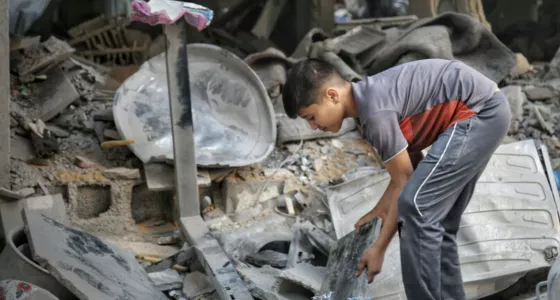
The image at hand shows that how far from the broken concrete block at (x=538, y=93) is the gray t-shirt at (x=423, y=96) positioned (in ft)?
13.4

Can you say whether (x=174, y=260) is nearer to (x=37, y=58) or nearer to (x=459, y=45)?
(x=37, y=58)

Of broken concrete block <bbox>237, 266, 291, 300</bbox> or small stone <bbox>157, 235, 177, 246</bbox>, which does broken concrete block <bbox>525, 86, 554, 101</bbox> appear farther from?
small stone <bbox>157, 235, 177, 246</bbox>

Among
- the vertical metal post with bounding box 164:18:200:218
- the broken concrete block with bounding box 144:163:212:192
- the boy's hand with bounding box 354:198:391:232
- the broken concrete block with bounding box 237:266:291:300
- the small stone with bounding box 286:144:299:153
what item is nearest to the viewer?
the boy's hand with bounding box 354:198:391:232

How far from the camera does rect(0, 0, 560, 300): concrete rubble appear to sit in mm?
4016

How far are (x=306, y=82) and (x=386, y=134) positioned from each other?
17.1 inches

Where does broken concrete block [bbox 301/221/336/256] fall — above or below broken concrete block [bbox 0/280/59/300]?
below

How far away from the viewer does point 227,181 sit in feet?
18.5

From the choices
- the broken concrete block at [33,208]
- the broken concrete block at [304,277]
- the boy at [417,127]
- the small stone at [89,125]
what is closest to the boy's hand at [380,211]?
the boy at [417,127]

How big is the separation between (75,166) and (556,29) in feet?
24.9

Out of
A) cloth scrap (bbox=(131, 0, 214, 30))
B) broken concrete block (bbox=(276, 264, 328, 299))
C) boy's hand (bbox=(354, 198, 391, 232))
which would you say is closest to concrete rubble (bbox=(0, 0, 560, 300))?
broken concrete block (bbox=(276, 264, 328, 299))

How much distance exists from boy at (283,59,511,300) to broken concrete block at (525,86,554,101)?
4084mm

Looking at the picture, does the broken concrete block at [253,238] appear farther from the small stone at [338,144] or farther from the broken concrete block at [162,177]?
the small stone at [338,144]

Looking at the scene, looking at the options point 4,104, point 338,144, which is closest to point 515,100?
point 338,144

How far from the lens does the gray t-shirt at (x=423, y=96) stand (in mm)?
2955
